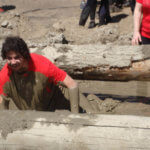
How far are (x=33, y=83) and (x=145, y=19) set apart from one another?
168 cm

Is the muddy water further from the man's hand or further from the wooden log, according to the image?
the wooden log

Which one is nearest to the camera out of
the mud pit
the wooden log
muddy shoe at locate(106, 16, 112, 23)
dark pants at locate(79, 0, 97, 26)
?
the wooden log

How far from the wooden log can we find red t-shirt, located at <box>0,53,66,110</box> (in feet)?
2.46

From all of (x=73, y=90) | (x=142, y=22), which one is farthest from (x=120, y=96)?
(x=73, y=90)

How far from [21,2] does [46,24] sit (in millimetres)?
A: 3415

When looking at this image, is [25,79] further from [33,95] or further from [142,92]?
[142,92]

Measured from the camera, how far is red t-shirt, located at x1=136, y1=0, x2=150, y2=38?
122 inches

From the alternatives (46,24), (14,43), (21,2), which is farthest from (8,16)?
(14,43)

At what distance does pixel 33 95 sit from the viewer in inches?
122

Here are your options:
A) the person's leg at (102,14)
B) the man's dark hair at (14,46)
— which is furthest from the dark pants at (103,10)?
the man's dark hair at (14,46)

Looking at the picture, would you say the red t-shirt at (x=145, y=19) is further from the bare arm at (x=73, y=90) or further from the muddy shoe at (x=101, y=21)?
the muddy shoe at (x=101, y=21)

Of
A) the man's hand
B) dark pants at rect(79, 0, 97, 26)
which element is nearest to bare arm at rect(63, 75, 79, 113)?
the man's hand

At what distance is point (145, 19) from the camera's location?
3.24 meters

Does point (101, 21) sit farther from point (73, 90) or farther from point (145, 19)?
point (73, 90)
